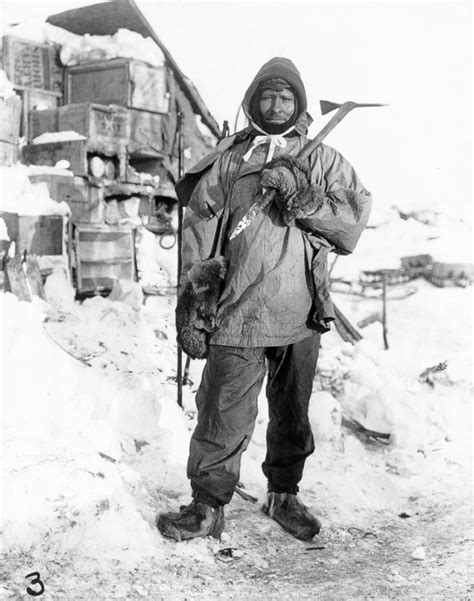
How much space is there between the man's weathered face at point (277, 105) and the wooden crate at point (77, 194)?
5598 mm

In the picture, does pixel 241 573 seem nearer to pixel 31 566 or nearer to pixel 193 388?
pixel 31 566

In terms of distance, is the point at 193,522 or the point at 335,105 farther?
the point at 335,105

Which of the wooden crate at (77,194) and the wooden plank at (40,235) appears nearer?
the wooden plank at (40,235)

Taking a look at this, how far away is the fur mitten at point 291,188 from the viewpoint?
2.79 m

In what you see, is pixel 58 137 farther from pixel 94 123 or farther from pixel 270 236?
pixel 270 236

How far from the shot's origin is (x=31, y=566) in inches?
102

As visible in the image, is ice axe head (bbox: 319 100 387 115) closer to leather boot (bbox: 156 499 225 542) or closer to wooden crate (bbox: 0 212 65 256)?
leather boot (bbox: 156 499 225 542)

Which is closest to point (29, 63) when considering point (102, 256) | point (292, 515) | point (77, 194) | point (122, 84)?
point (122, 84)

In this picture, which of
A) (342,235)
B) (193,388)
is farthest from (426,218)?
(342,235)

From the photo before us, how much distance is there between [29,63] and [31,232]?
3.71 metres

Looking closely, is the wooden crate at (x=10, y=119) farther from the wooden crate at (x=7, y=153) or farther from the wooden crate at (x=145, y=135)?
the wooden crate at (x=145, y=135)

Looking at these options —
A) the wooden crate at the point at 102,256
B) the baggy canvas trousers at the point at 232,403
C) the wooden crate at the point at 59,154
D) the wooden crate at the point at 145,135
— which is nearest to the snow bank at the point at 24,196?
the wooden crate at the point at 102,256

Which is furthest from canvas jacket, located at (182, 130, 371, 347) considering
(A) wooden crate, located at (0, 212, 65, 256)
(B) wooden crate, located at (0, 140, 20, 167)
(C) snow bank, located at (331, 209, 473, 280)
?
(C) snow bank, located at (331, 209, 473, 280)

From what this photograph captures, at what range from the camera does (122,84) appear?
973 cm
